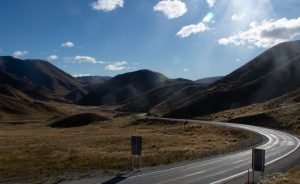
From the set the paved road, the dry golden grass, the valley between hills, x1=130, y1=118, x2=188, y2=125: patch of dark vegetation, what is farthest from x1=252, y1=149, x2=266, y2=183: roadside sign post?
x1=130, y1=118, x2=188, y2=125: patch of dark vegetation

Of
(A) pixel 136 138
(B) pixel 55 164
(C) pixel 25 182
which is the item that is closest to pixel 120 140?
(B) pixel 55 164

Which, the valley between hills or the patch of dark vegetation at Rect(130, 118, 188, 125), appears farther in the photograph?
the patch of dark vegetation at Rect(130, 118, 188, 125)

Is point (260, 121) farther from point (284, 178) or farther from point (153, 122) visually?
point (284, 178)

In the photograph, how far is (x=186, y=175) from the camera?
3225 cm

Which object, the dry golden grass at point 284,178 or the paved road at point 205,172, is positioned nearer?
the dry golden grass at point 284,178

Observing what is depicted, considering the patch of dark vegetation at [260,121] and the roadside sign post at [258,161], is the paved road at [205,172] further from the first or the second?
the patch of dark vegetation at [260,121]

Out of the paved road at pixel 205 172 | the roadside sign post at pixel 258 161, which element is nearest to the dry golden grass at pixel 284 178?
the paved road at pixel 205 172

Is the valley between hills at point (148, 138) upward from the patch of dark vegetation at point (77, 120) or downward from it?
upward

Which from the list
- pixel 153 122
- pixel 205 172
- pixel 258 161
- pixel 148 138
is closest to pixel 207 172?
pixel 205 172

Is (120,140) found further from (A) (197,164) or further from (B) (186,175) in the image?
(B) (186,175)

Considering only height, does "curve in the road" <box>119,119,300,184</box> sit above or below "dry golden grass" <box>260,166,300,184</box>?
below

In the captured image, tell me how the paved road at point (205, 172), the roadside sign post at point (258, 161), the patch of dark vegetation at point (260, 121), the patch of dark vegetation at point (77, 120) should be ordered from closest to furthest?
1. the roadside sign post at point (258, 161)
2. the paved road at point (205, 172)
3. the patch of dark vegetation at point (260, 121)
4. the patch of dark vegetation at point (77, 120)

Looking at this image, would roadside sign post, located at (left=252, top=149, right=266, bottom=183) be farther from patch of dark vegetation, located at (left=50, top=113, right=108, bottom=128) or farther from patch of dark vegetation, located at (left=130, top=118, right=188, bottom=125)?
patch of dark vegetation, located at (left=50, top=113, right=108, bottom=128)

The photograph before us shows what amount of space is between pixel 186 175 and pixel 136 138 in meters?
5.52
